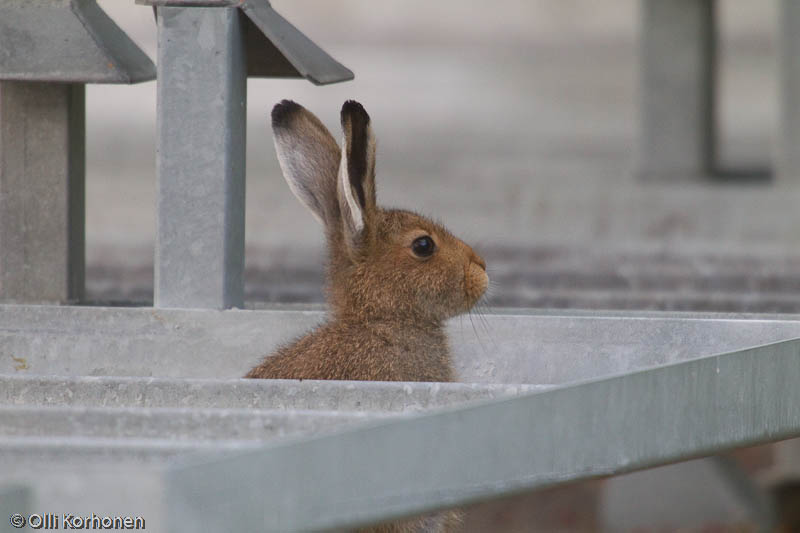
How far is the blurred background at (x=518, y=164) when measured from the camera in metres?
7.54

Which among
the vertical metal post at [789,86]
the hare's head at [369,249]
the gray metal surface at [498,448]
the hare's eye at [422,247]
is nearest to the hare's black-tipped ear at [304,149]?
the hare's head at [369,249]

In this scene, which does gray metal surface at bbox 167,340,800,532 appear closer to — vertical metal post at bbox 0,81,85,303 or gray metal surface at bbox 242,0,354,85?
gray metal surface at bbox 242,0,354,85

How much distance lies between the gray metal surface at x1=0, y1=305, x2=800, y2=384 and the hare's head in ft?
0.47

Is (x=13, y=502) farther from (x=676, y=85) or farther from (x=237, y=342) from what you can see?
(x=676, y=85)

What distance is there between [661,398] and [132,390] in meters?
1.11

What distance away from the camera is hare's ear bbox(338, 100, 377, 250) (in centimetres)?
364

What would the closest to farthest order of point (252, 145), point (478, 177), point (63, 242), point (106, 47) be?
point (106, 47) → point (63, 242) → point (478, 177) → point (252, 145)

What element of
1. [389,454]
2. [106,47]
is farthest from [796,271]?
[389,454]

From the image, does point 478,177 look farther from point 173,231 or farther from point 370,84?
point 173,231

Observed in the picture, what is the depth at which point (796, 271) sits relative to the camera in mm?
7262

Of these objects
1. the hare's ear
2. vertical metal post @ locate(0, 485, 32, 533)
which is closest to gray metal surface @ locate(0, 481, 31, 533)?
vertical metal post @ locate(0, 485, 32, 533)

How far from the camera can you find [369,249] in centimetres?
417

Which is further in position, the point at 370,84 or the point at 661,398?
the point at 370,84

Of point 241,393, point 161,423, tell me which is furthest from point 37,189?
point 161,423
